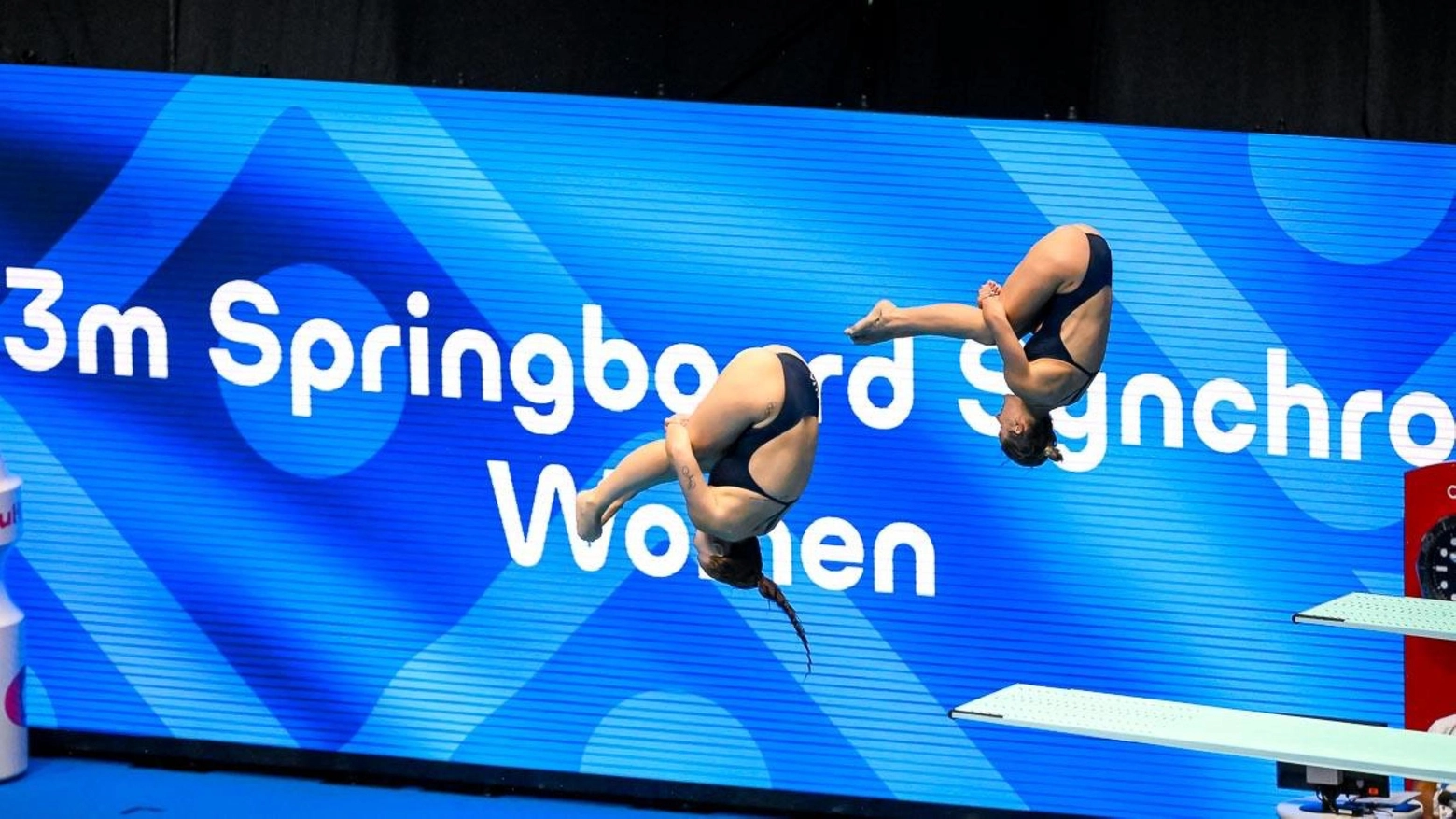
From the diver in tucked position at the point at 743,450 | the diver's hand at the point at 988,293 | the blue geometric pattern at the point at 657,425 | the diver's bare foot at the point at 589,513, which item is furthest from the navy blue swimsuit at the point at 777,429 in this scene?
the blue geometric pattern at the point at 657,425

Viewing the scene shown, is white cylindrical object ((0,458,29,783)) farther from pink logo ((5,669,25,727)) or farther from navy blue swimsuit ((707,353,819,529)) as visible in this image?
navy blue swimsuit ((707,353,819,529))

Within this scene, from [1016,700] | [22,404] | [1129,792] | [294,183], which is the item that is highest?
[294,183]

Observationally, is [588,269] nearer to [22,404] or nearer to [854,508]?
[854,508]

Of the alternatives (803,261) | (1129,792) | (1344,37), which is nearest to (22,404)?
(803,261)

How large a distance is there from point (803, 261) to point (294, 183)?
1.99 meters

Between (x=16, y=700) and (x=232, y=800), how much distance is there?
0.93m

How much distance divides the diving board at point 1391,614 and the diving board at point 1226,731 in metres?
0.39

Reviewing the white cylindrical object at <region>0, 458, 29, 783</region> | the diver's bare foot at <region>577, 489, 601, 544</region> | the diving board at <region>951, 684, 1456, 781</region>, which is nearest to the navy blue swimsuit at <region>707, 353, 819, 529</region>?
the diver's bare foot at <region>577, 489, 601, 544</region>

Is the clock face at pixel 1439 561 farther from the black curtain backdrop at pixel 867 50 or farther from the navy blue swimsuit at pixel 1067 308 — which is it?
the navy blue swimsuit at pixel 1067 308

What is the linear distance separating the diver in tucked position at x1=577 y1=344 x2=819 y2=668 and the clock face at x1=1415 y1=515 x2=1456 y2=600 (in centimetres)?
303

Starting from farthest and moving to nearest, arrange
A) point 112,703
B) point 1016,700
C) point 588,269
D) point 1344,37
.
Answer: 1. point 112,703
2. point 588,269
3. point 1344,37
4. point 1016,700

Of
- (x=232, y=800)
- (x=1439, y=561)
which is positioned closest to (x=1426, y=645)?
(x=1439, y=561)

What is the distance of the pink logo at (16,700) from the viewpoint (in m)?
8.77

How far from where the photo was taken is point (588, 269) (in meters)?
8.48
